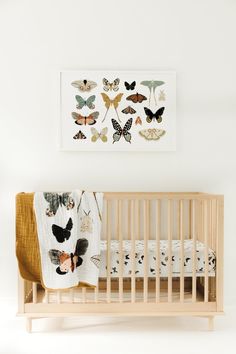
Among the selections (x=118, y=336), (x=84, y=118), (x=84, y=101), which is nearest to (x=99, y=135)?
(x=84, y=118)

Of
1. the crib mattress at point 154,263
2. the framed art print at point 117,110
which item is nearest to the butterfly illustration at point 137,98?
the framed art print at point 117,110

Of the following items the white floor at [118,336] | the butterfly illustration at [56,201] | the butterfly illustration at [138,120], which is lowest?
the white floor at [118,336]

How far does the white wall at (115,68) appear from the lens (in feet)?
11.1

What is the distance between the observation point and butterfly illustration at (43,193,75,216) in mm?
2670

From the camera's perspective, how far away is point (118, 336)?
2.79m

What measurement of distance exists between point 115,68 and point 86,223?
4.01 ft

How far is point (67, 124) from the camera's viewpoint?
3.37 metres

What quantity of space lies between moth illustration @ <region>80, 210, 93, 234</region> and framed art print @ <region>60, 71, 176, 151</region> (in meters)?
0.78

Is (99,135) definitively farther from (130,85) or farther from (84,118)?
(130,85)

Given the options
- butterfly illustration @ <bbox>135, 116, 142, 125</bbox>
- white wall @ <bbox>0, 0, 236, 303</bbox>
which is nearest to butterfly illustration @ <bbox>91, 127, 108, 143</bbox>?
white wall @ <bbox>0, 0, 236, 303</bbox>

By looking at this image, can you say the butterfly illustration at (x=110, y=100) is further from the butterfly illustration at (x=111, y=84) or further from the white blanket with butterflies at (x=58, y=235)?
the white blanket with butterflies at (x=58, y=235)

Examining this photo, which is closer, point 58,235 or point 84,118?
point 58,235

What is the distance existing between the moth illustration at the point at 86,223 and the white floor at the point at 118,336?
2.03 feet
